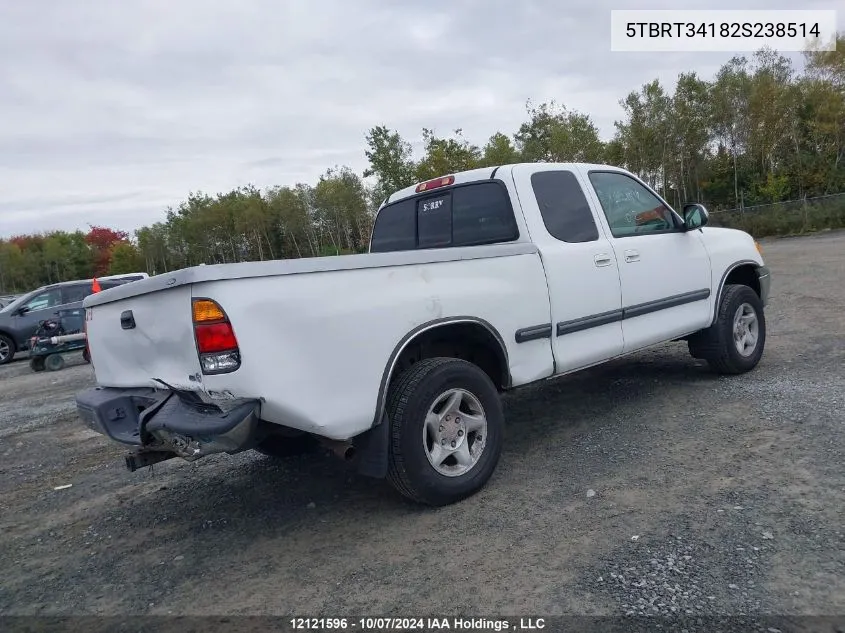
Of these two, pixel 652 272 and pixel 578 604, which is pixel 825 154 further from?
pixel 578 604

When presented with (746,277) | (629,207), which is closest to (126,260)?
(746,277)

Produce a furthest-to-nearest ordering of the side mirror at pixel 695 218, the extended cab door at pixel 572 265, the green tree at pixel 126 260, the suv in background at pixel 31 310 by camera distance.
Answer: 1. the green tree at pixel 126 260
2. the suv in background at pixel 31 310
3. the side mirror at pixel 695 218
4. the extended cab door at pixel 572 265

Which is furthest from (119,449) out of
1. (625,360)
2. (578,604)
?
(625,360)

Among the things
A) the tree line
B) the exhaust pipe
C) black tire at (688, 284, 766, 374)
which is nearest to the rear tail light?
the exhaust pipe

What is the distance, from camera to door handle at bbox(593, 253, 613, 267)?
448 centimetres

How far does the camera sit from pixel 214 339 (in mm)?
2934

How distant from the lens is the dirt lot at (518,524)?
2.71m

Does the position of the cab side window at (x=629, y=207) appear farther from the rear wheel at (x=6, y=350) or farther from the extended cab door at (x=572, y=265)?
the rear wheel at (x=6, y=350)

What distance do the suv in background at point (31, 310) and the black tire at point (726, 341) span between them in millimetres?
12253

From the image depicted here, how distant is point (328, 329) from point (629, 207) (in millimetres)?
2997

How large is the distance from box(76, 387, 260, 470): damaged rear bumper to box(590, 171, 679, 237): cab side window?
310cm

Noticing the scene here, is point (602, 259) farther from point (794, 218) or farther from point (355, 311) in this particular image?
point (794, 218)

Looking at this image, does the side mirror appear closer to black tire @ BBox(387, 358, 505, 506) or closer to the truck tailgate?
black tire @ BBox(387, 358, 505, 506)

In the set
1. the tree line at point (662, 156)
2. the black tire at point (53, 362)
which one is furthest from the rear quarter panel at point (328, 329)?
the tree line at point (662, 156)
